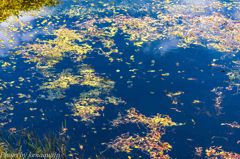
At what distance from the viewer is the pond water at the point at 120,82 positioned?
1170cm

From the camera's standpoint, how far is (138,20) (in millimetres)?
22016

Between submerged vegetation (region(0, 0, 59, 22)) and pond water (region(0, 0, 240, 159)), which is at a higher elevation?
submerged vegetation (region(0, 0, 59, 22))

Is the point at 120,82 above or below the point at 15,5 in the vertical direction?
below

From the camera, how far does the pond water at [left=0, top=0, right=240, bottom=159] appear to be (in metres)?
11.7

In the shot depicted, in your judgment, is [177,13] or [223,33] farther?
[177,13]

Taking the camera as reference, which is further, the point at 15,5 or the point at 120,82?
the point at 120,82

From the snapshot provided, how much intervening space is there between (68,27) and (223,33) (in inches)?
364

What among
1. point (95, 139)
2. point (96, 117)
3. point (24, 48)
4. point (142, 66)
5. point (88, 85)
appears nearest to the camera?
point (95, 139)

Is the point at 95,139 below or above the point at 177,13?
below

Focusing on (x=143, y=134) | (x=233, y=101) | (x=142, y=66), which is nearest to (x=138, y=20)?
(x=142, y=66)

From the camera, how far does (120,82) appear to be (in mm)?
15367

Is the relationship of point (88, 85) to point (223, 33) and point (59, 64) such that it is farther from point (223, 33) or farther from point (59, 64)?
point (223, 33)

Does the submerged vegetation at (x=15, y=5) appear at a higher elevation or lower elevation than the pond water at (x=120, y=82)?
higher

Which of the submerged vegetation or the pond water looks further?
the submerged vegetation
